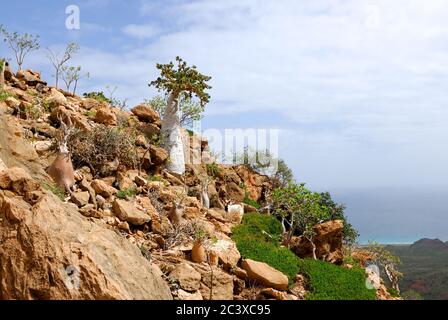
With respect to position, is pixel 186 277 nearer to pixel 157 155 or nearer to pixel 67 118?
pixel 157 155

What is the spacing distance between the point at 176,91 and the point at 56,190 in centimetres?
1118

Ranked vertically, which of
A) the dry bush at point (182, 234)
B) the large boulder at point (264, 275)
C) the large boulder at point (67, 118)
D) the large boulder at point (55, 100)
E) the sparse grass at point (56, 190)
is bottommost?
the large boulder at point (264, 275)

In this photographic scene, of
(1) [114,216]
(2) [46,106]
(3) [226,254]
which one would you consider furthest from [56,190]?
(2) [46,106]

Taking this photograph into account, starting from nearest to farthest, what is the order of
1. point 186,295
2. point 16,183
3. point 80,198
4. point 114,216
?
point 16,183 < point 186,295 < point 80,198 < point 114,216

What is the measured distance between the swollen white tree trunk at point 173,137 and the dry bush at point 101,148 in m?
2.90

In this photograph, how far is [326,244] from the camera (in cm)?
1886

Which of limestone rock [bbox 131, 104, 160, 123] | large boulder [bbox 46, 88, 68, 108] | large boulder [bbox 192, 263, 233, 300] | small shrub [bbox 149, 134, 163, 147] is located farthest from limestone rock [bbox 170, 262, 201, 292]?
limestone rock [bbox 131, 104, 160, 123]

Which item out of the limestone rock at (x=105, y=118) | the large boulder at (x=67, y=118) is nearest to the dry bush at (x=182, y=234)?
the large boulder at (x=67, y=118)

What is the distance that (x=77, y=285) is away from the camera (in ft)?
23.1

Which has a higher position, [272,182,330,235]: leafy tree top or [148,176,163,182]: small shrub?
[148,176,163,182]: small shrub

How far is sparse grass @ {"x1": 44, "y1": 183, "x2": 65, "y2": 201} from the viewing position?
38.6 feet

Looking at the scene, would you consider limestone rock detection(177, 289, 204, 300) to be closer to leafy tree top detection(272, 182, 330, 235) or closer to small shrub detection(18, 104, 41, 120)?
leafy tree top detection(272, 182, 330, 235)

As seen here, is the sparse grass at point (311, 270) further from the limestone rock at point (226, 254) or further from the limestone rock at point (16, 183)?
the limestone rock at point (16, 183)

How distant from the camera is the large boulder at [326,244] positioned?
18781mm
